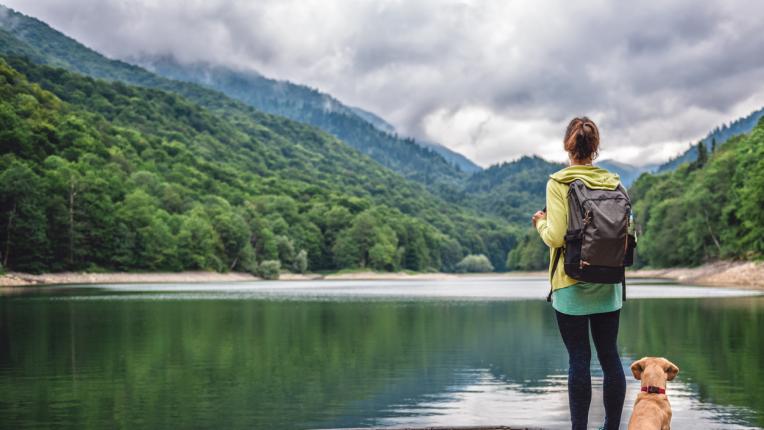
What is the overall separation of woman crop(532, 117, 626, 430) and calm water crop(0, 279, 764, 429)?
21.1ft

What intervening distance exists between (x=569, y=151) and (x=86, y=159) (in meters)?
144

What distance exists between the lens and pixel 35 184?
3784 inches

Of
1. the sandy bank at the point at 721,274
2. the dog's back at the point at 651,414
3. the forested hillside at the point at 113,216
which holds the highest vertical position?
the forested hillside at the point at 113,216

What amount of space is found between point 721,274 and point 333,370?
286ft

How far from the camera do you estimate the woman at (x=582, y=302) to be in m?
7.38

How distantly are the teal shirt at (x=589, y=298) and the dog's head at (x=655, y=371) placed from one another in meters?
0.75

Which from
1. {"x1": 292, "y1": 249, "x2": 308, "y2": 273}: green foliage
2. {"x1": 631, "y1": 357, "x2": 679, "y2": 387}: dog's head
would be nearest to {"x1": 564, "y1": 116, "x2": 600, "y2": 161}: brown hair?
{"x1": 631, "y1": 357, "x2": 679, "y2": 387}: dog's head

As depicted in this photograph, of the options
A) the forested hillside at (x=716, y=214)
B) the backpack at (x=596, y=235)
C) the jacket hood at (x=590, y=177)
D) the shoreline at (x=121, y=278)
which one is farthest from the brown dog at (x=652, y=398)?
the shoreline at (x=121, y=278)

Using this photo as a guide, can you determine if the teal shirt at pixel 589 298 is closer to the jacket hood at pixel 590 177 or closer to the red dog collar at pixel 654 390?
the red dog collar at pixel 654 390

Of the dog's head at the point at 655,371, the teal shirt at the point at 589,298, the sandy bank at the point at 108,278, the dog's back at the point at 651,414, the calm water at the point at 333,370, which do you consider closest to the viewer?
the dog's back at the point at 651,414

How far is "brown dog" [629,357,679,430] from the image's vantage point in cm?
702

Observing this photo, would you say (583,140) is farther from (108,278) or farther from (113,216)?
(113,216)

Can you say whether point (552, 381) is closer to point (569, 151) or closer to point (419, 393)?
point (419, 393)

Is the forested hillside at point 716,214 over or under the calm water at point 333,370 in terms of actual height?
over
